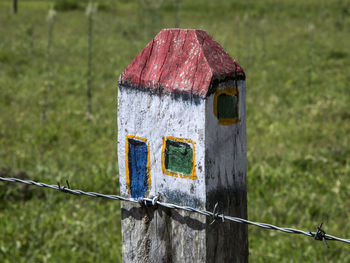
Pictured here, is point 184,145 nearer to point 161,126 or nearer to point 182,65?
point 161,126

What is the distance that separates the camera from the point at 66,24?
53.9 ft

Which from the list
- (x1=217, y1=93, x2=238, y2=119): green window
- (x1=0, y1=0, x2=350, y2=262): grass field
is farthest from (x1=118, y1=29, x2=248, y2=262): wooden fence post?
(x1=0, y1=0, x2=350, y2=262): grass field

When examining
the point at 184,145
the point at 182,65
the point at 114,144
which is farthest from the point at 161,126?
the point at 114,144

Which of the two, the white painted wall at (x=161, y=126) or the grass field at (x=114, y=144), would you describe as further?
the grass field at (x=114, y=144)

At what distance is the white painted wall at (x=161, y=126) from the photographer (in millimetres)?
1299

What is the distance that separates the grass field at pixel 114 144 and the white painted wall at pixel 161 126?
7.2 inches

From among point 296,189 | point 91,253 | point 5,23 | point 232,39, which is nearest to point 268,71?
point 232,39

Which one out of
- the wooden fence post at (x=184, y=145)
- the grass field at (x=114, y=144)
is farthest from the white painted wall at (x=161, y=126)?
the grass field at (x=114, y=144)

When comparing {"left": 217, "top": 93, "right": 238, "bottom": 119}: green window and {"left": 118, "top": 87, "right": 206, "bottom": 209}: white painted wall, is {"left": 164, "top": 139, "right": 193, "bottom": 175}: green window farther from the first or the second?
{"left": 217, "top": 93, "right": 238, "bottom": 119}: green window

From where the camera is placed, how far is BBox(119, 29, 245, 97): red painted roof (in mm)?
1296

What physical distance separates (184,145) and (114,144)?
4.59 m

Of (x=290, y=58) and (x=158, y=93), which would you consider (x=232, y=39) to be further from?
(x=158, y=93)

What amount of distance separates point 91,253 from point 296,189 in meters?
2.20

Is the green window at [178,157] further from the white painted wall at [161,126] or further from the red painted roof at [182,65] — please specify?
the red painted roof at [182,65]
